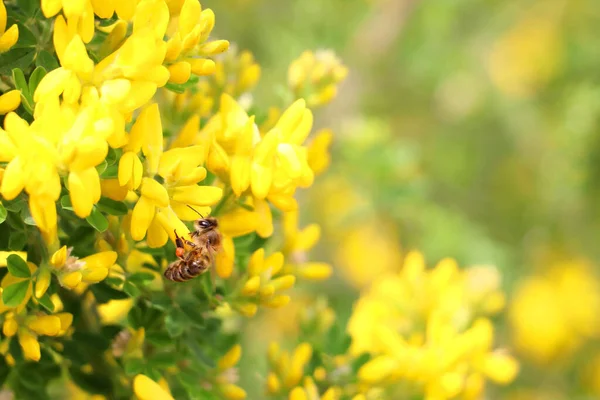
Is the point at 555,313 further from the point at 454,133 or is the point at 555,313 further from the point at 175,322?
the point at 175,322

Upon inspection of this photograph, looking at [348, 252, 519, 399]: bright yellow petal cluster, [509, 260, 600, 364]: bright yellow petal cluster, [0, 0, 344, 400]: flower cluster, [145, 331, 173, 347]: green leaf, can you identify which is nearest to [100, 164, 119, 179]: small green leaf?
[0, 0, 344, 400]: flower cluster

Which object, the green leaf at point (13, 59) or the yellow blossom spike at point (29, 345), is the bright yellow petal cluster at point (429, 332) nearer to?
the yellow blossom spike at point (29, 345)

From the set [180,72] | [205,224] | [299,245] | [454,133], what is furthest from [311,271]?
[454,133]

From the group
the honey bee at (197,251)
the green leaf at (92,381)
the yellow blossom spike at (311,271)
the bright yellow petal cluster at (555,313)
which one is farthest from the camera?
the bright yellow petal cluster at (555,313)

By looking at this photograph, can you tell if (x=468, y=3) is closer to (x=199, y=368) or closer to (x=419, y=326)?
(x=419, y=326)

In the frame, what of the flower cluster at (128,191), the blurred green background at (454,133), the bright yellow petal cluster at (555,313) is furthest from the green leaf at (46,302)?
the bright yellow petal cluster at (555,313)
